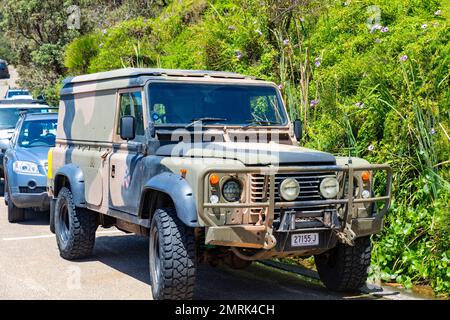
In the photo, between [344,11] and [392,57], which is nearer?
[392,57]

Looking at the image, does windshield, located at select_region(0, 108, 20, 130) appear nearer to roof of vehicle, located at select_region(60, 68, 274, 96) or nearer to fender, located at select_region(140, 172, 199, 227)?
roof of vehicle, located at select_region(60, 68, 274, 96)

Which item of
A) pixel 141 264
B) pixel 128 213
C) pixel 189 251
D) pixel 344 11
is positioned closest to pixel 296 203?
pixel 189 251

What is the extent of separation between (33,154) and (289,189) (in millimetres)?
6723

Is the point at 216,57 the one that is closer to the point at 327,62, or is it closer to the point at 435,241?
the point at 327,62

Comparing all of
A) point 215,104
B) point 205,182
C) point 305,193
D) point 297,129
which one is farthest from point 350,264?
point 215,104

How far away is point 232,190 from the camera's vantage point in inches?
247

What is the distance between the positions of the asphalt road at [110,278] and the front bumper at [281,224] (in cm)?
90

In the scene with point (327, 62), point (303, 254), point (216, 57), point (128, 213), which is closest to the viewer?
point (303, 254)

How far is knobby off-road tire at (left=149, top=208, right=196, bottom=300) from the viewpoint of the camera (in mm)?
6359

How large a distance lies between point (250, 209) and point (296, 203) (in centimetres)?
41

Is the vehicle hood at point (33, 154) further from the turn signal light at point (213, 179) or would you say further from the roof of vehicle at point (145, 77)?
the turn signal light at point (213, 179)

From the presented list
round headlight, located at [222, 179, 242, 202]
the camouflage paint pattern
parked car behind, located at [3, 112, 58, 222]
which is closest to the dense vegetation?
the camouflage paint pattern

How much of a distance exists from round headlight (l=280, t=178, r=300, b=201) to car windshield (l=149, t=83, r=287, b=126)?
5.06 feet
